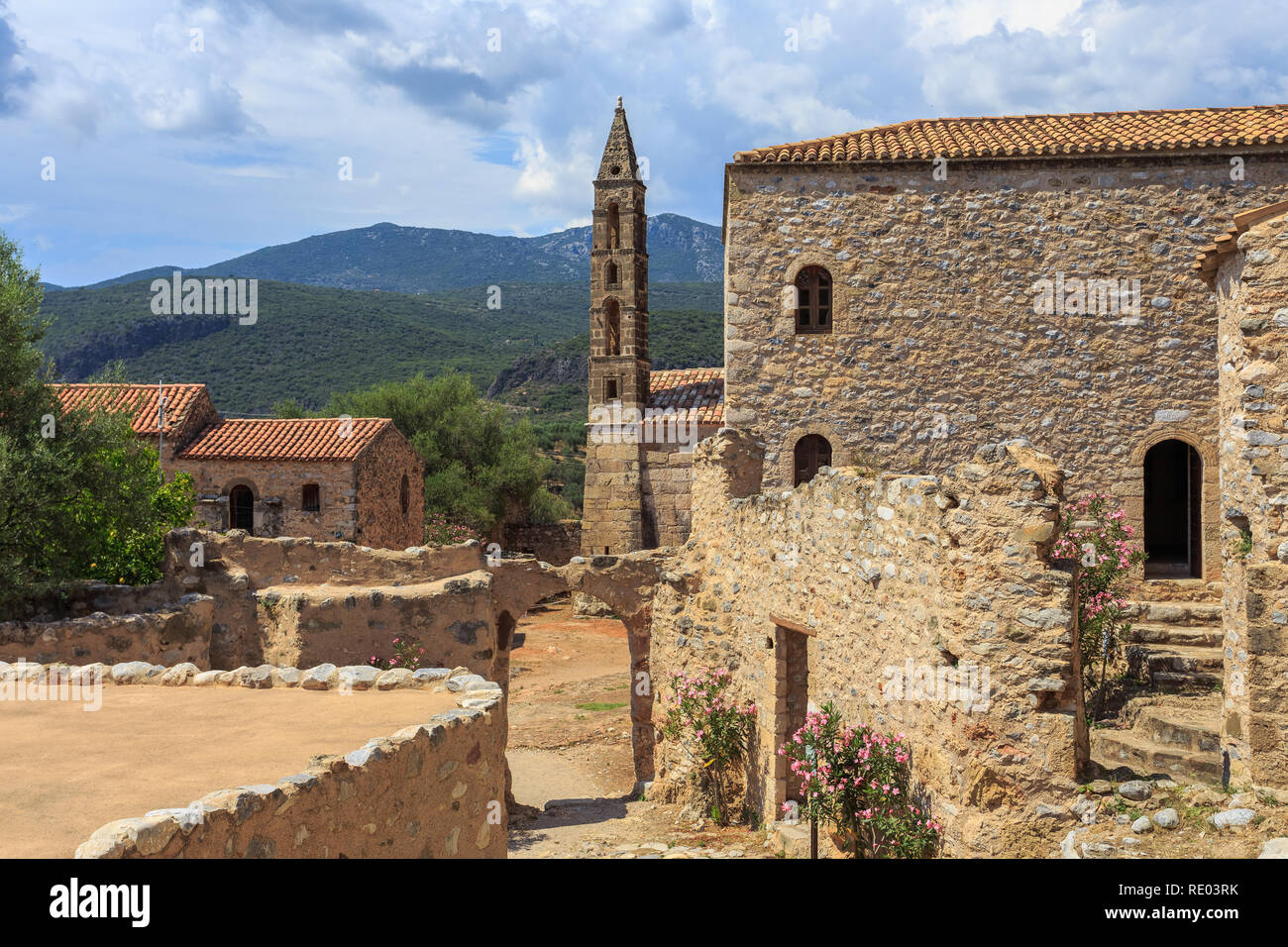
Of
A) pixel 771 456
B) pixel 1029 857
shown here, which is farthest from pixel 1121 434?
pixel 1029 857

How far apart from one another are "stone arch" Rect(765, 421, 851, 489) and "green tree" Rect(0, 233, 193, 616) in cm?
907

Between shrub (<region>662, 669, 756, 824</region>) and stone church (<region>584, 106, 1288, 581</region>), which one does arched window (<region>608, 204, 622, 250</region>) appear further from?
shrub (<region>662, 669, 756, 824</region>)

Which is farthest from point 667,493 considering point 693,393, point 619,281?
point 619,281

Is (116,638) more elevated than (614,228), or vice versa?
(614,228)

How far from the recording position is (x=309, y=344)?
60.1m

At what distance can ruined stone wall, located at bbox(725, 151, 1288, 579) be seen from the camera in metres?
15.2

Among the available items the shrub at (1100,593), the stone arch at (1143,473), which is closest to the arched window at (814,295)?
the stone arch at (1143,473)

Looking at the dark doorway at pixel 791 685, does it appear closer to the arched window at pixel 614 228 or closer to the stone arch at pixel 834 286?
the stone arch at pixel 834 286

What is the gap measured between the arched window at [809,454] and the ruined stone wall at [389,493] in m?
12.3

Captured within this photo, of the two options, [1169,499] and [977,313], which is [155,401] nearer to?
[977,313]

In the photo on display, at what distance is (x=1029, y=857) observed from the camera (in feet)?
18.8

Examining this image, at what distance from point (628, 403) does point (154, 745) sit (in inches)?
675

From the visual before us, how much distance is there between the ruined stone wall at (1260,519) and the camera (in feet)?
21.6

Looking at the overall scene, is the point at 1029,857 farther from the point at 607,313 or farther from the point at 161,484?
the point at 607,313
